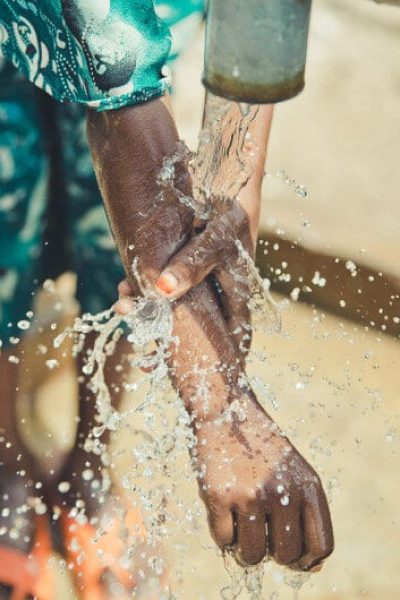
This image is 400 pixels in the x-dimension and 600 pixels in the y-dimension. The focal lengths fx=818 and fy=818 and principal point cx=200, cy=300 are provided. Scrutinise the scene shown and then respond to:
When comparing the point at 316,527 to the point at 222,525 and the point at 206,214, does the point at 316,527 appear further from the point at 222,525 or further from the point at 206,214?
the point at 206,214

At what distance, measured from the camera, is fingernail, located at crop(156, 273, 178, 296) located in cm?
116

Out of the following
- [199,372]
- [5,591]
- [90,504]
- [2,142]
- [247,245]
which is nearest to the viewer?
[199,372]

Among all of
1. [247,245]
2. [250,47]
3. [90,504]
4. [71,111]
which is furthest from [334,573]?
[250,47]

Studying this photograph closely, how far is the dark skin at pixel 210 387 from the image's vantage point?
1.23 meters

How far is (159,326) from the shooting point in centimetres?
127

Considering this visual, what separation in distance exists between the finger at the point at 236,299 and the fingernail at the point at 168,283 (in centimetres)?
16

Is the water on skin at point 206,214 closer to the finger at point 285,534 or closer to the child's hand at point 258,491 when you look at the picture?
the child's hand at point 258,491

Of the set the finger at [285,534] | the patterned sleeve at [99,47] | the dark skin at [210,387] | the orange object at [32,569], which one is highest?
the patterned sleeve at [99,47]

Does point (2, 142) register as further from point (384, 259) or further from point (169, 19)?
point (384, 259)

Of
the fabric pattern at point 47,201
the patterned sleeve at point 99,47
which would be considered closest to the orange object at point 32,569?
the fabric pattern at point 47,201

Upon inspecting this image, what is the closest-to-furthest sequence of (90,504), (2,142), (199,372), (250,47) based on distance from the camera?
(250,47) → (199,372) → (2,142) → (90,504)

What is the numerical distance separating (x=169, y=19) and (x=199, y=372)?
33.4 inches

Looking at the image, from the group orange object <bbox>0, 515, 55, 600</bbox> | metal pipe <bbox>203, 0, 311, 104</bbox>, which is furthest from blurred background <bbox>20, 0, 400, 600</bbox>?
metal pipe <bbox>203, 0, 311, 104</bbox>

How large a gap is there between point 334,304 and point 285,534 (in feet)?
3.94
